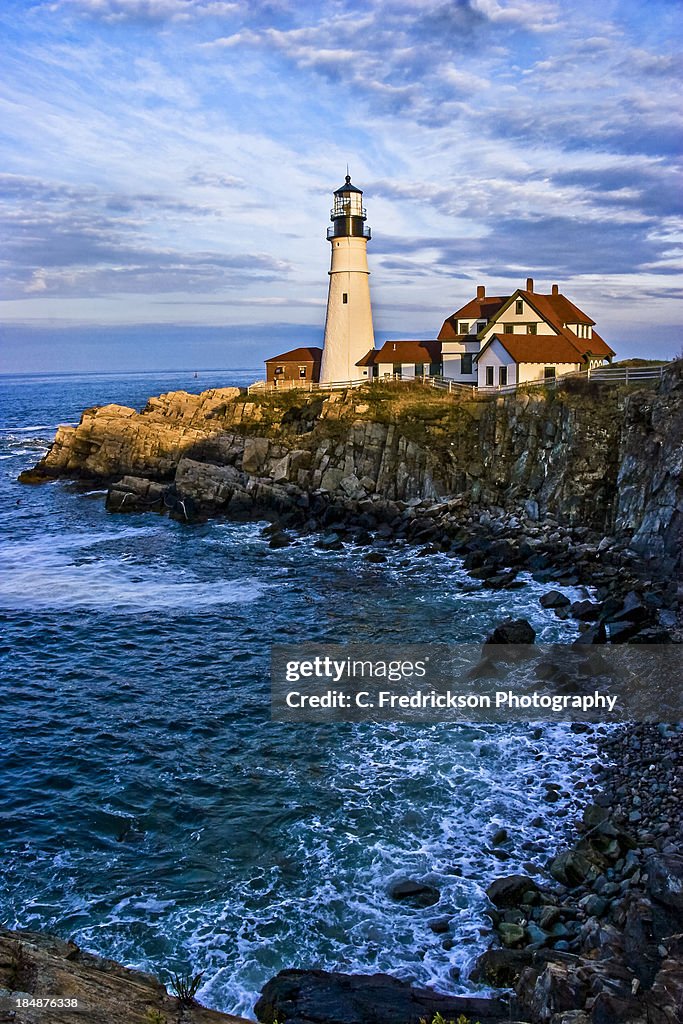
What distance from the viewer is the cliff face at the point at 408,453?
33469 millimetres

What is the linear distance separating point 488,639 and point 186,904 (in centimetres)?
1359

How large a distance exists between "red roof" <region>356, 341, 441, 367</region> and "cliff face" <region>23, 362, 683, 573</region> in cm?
629

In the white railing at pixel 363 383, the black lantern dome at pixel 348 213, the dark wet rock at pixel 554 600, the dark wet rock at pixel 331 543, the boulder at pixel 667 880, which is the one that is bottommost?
the boulder at pixel 667 880

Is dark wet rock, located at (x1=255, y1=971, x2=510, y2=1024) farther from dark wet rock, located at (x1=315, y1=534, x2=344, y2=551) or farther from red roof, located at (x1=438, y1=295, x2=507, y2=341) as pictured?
red roof, located at (x1=438, y1=295, x2=507, y2=341)

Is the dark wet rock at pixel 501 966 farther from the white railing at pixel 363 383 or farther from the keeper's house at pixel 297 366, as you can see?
the keeper's house at pixel 297 366

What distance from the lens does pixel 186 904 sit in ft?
45.6

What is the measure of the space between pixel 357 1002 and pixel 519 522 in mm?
28211

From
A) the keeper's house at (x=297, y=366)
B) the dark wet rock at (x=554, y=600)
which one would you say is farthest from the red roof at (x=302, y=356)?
the dark wet rock at (x=554, y=600)

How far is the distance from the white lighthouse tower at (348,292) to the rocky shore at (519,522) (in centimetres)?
757

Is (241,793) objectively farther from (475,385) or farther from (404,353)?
(404,353)

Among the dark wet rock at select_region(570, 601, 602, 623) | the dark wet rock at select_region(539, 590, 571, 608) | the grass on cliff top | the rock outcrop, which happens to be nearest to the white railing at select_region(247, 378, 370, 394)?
the grass on cliff top

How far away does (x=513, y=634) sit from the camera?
24.1 metres

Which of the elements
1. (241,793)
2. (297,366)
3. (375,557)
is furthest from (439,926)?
(297,366)

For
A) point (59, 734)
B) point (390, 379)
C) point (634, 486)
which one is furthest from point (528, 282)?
point (59, 734)
